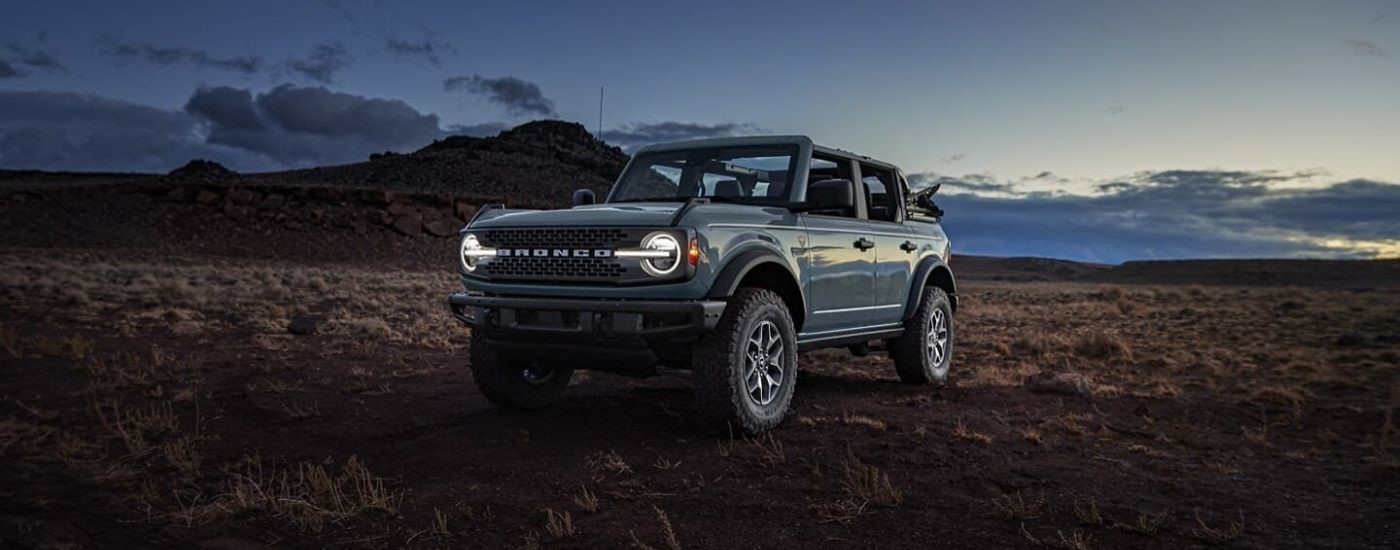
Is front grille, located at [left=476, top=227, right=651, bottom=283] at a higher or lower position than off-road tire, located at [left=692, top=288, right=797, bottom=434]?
higher

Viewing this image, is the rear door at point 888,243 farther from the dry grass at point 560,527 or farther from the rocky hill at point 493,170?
the rocky hill at point 493,170

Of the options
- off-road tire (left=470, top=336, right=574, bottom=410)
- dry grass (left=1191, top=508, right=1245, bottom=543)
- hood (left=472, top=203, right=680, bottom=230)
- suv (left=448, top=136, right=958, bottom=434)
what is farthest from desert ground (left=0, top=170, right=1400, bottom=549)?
hood (left=472, top=203, right=680, bottom=230)

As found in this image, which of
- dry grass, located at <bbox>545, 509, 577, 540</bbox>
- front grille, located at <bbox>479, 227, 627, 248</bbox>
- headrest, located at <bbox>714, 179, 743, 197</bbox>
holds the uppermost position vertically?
headrest, located at <bbox>714, 179, 743, 197</bbox>

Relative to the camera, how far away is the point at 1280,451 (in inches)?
257

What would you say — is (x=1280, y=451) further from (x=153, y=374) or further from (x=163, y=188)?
(x=163, y=188)

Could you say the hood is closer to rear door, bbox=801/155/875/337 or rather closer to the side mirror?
the side mirror

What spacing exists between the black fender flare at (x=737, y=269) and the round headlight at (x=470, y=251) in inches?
73.3

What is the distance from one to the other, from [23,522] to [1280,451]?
7.80 m

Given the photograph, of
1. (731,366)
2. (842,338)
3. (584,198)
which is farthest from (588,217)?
(842,338)

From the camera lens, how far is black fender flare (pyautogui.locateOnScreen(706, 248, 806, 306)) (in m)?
5.82

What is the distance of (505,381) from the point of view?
23.6 feet

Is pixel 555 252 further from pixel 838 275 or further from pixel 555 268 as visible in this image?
pixel 838 275

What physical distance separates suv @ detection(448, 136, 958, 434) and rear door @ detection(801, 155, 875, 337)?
2 centimetres

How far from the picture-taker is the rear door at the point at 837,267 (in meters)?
6.94
